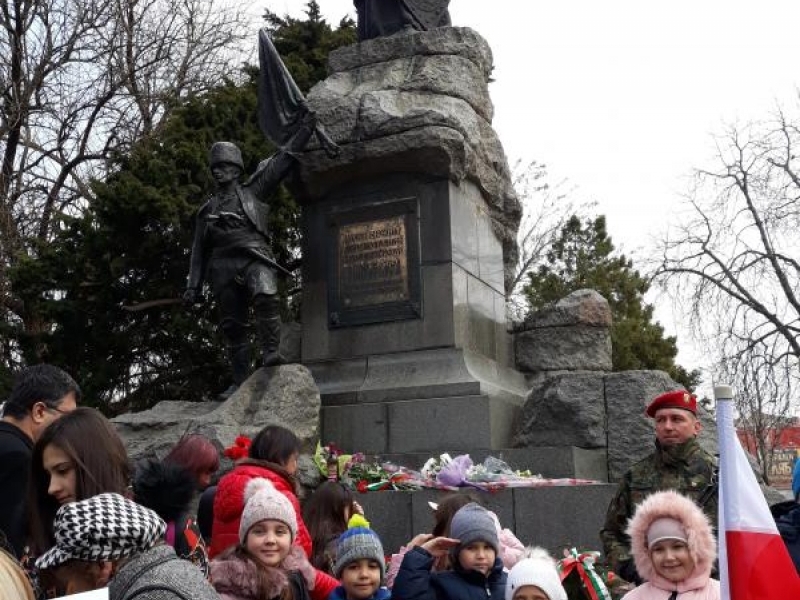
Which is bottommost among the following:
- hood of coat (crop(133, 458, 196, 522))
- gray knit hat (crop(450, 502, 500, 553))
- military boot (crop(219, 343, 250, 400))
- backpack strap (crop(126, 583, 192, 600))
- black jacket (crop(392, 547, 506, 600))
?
black jacket (crop(392, 547, 506, 600))

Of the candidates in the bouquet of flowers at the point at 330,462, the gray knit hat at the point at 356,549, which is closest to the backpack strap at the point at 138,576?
the gray knit hat at the point at 356,549

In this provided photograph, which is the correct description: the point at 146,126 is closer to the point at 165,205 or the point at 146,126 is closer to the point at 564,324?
the point at 165,205

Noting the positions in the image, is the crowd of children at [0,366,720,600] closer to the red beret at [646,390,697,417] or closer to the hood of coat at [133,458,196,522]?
the hood of coat at [133,458,196,522]

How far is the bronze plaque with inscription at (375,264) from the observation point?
29.7ft

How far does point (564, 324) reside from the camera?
9.98 m

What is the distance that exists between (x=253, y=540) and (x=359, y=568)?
0.49m

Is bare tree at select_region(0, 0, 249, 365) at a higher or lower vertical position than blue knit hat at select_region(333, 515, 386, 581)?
higher

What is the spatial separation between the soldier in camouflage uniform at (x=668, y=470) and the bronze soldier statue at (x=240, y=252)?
4184mm

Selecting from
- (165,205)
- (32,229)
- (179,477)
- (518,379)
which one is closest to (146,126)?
(32,229)

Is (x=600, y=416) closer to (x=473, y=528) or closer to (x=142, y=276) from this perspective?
(x=473, y=528)

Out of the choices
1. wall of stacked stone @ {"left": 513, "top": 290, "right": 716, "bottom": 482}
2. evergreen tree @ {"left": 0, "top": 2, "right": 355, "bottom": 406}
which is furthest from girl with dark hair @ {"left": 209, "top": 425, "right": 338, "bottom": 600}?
evergreen tree @ {"left": 0, "top": 2, "right": 355, "bottom": 406}

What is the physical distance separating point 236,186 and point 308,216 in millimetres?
823

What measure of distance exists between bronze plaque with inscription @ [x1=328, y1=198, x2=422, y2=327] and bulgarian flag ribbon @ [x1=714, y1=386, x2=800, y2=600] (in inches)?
218

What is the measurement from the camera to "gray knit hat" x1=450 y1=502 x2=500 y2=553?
4359mm
